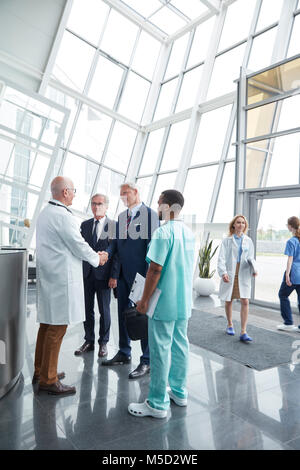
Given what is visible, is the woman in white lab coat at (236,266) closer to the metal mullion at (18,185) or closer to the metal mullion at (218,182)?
the metal mullion at (218,182)

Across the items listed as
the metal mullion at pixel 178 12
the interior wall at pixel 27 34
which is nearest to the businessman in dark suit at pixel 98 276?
the interior wall at pixel 27 34

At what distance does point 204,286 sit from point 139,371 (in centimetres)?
426

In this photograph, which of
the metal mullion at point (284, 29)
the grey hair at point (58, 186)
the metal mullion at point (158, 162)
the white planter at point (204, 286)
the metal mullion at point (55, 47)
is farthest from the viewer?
the metal mullion at point (158, 162)

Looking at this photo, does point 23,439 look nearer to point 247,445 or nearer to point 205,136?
point 247,445

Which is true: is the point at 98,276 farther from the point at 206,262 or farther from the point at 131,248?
the point at 206,262

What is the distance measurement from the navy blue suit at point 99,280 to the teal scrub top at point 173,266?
1.06 meters

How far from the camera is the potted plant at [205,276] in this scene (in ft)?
22.1

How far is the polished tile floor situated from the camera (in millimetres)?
1750

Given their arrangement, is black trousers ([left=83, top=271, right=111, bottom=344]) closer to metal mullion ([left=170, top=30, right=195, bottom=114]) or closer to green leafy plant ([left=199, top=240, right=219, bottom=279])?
green leafy plant ([left=199, top=240, right=219, bottom=279])

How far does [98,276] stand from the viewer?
306cm

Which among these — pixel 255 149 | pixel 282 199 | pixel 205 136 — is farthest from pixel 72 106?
pixel 282 199

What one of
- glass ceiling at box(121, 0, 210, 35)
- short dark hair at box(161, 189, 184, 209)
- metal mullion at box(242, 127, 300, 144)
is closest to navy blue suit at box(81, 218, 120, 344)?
short dark hair at box(161, 189, 184, 209)

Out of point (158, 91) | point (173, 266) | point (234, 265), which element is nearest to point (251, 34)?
point (158, 91)

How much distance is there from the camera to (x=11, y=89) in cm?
606
